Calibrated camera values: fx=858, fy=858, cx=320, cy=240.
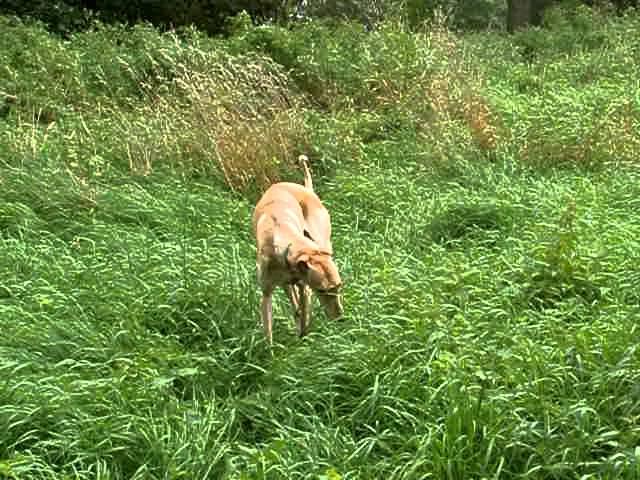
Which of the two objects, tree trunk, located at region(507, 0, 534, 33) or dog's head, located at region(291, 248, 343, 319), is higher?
dog's head, located at region(291, 248, 343, 319)

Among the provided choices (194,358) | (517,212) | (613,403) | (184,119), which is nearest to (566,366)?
(613,403)

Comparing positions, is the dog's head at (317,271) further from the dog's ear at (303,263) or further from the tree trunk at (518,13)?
the tree trunk at (518,13)

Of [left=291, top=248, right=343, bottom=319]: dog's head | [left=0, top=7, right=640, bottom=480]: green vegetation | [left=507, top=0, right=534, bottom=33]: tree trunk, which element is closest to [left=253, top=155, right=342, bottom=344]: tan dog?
[left=291, top=248, right=343, bottom=319]: dog's head

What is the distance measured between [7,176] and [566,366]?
508 centimetres

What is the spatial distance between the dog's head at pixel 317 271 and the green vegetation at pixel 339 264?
0.25m

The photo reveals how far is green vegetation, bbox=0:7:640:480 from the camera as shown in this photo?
11.2 ft

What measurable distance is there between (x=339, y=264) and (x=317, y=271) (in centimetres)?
114

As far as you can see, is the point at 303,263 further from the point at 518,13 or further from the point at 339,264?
the point at 518,13

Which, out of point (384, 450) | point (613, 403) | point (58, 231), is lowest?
point (58, 231)

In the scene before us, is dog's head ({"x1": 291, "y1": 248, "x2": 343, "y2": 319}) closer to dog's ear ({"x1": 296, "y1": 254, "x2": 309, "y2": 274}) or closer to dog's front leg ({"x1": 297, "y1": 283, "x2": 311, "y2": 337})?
dog's ear ({"x1": 296, "y1": 254, "x2": 309, "y2": 274})

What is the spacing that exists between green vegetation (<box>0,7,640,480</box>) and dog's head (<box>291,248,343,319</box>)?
0.25m

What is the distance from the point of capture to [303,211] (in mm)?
5148

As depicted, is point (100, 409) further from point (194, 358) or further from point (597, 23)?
point (597, 23)

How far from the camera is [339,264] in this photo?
530 centimetres
